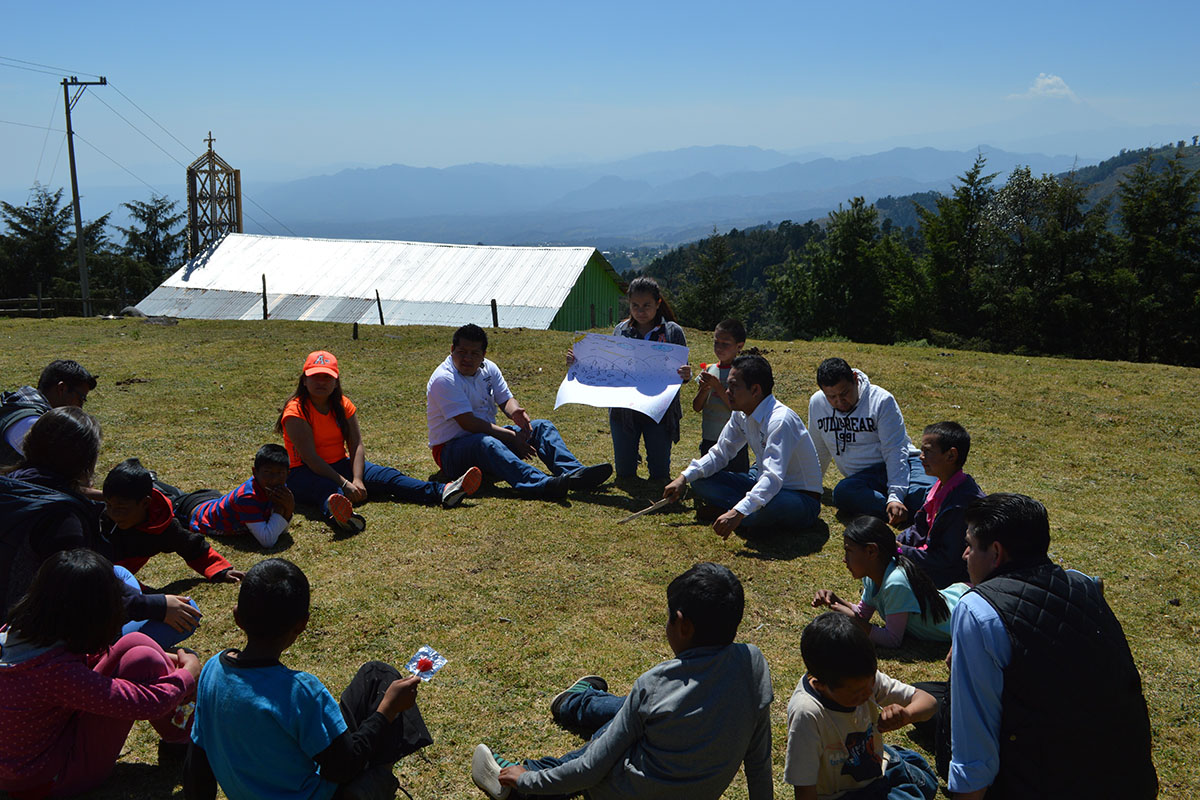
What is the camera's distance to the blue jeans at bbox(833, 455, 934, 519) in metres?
7.36

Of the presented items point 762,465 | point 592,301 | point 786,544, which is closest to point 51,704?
point 762,465

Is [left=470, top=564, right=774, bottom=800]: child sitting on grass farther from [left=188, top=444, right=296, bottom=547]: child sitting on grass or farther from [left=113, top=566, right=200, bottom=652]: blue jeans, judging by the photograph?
[left=188, top=444, right=296, bottom=547]: child sitting on grass

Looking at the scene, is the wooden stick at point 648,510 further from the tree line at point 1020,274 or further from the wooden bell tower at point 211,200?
the wooden bell tower at point 211,200

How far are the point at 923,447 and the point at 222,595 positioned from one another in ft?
17.3

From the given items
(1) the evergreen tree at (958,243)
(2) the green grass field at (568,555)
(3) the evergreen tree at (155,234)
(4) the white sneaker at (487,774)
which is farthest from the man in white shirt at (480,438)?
(3) the evergreen tree at (155,234)

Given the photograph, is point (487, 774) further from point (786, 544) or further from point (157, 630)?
point (786, 544)

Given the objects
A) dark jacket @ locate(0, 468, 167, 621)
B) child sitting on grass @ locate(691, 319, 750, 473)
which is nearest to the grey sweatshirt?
dark jacket @ locate(0, 468, 167, 621)

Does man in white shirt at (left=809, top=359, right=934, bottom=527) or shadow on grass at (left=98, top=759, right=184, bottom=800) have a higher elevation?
man in white shirt at (left=809, top=359, right=934, bottom=527)

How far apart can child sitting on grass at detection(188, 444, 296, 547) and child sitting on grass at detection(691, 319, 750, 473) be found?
4008mm

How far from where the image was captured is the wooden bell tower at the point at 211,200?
43.2 m

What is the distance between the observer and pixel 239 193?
44062 millimetres

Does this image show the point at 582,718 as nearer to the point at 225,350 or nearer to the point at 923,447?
the point at 923,447

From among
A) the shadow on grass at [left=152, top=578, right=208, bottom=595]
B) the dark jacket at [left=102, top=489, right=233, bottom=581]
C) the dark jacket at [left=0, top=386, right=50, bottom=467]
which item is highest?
the dark jacket at [left=0, top=386, right=50, bottom=467]

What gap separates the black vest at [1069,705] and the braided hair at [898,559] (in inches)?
71.4
